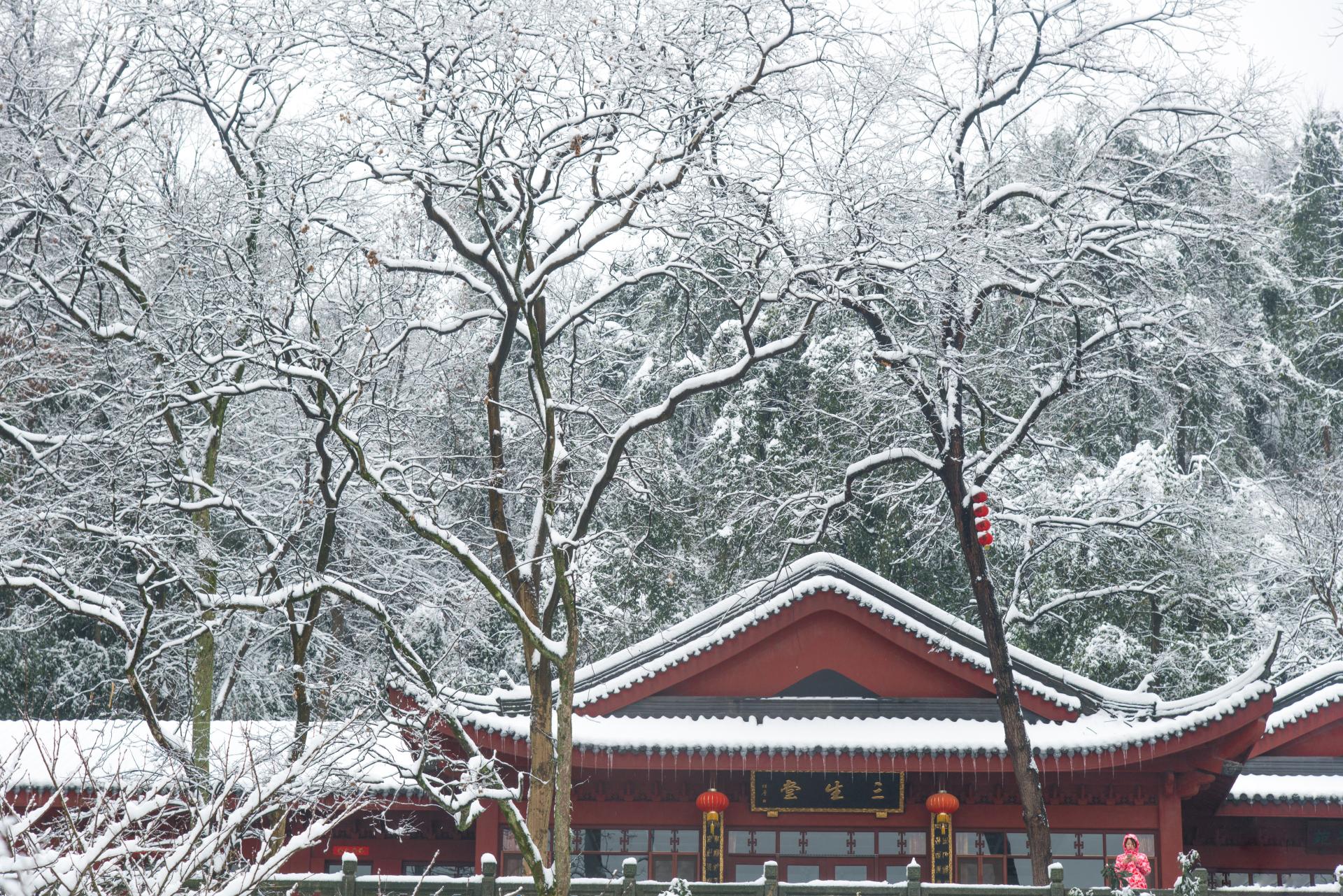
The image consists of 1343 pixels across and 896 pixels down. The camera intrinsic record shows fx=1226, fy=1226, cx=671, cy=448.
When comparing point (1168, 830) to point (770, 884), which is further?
point (1168, 830)

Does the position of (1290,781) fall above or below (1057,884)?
above

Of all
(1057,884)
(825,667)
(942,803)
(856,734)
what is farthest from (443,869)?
(1057,884)

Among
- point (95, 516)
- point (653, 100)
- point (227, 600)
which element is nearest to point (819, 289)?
point (653, 100)

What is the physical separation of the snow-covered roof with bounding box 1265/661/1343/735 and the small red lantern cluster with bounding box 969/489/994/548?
5.72 m

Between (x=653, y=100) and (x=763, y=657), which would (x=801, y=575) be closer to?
(x=763, y=657)

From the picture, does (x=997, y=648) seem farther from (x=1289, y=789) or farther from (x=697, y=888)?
(x=1289, y=789)

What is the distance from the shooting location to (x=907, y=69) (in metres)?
12.4

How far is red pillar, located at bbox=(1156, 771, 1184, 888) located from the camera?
14352 millimetres

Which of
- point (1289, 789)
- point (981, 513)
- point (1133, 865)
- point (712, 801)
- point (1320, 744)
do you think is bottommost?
point (1133, 865)

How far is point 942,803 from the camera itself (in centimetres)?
1468

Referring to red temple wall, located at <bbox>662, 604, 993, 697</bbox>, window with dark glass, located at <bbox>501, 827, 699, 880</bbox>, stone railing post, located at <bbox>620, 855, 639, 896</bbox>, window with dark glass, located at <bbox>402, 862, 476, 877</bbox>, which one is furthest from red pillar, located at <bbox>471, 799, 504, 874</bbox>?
stone railing post, located at <bbox>620, 855, 639, 896</bbox>

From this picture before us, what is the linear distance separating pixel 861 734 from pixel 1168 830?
157 inches

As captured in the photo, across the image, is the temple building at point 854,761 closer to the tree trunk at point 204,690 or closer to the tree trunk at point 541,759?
the tree trunk at point 204,690

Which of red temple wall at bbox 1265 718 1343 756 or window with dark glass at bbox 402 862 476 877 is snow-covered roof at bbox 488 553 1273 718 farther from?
window with dark glass at bbox 402 862 476 877
